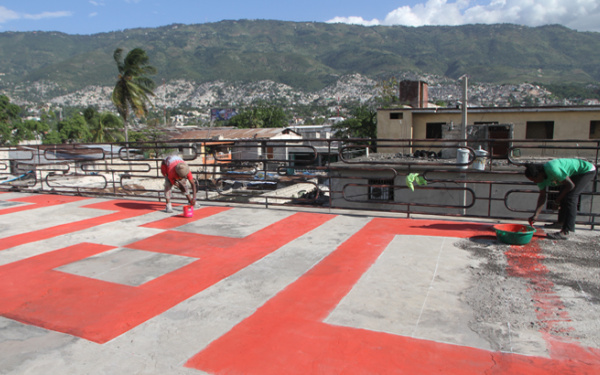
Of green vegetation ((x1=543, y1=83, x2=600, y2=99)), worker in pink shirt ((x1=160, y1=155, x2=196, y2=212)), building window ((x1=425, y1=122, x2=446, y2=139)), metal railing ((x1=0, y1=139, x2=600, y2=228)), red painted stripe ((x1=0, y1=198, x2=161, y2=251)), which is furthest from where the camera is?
green vegetation ((x1=543, y1=83, x2=600, y2=99))

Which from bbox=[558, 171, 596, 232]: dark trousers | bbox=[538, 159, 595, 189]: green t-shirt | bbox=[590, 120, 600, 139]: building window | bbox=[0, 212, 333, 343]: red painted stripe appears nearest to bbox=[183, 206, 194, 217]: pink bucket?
bbox=[0, 212, 333, 343]: red painted stripe

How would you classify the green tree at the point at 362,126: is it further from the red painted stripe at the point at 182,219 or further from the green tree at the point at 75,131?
the red painted stripe at the point at 182,219

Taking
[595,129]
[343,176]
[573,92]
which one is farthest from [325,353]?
[573,92]

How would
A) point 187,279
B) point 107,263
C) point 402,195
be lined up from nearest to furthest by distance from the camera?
point 187,279 → point 107,263 → point 402,195

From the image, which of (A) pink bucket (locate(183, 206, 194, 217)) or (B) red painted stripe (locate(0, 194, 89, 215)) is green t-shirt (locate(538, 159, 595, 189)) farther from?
(B) red painted stripe (locate(0, 194, 89, 215))

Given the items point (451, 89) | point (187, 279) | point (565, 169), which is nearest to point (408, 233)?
point (565, 169)

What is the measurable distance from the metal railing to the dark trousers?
47 cm

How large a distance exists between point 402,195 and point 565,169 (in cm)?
1544

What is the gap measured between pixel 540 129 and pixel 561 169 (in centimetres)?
3233

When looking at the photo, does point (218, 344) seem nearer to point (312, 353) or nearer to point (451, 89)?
point (312, 353)

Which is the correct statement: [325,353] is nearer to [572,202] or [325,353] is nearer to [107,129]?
[572,202]

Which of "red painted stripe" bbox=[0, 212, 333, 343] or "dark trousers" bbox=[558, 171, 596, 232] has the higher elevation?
"dark trousers" bbox=[558, 171, 596, 232]

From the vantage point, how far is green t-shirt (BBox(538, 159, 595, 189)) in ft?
18.1

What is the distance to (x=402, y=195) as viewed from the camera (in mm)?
20938
